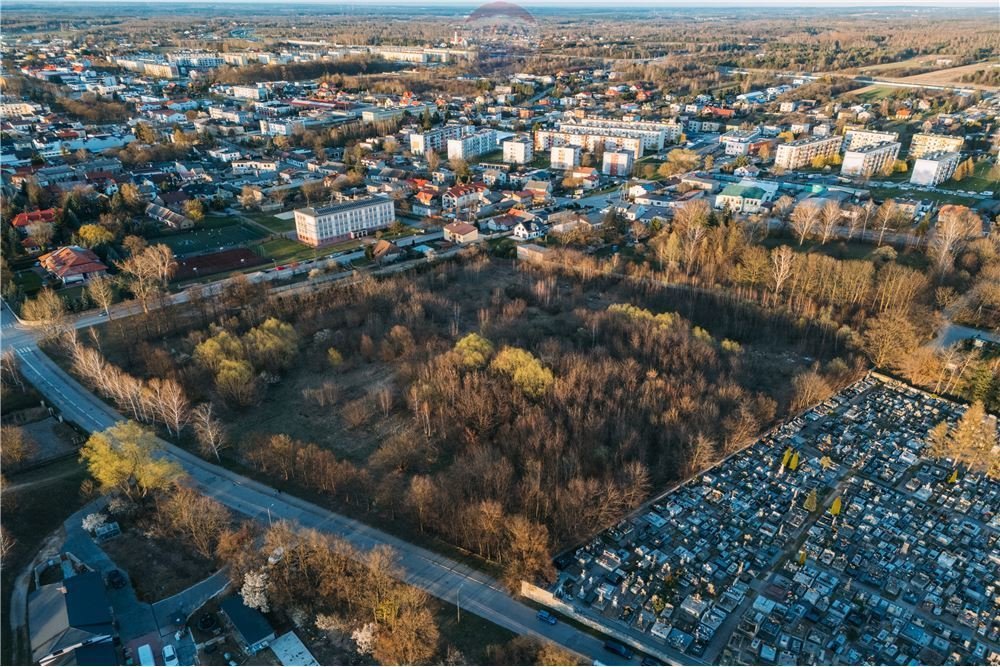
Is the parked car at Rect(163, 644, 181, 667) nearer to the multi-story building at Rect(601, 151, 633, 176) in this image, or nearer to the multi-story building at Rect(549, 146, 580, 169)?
the multi-story building at Rect(601, 151, 633, 176)

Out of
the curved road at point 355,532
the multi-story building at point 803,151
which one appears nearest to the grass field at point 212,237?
the curved road at point 355,532

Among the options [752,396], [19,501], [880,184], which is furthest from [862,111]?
[19,501]

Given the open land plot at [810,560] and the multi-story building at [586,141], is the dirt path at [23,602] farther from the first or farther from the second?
the multi-story building at [586,141]

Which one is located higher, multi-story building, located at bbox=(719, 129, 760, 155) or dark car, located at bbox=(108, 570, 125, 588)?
multi-story building, located at bbox=(719, 129, 760, 155)

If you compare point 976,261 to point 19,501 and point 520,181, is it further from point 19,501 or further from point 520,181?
point 19,501

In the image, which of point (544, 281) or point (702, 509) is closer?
point (702, 509)

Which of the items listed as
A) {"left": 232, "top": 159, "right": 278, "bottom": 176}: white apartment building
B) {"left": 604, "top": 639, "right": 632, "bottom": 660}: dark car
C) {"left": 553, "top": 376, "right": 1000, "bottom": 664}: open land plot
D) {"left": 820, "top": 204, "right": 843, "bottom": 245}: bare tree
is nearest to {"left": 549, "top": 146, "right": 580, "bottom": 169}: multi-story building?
{"left": 820, "top": 204, "right": 843, "bottom": 245}: bare tree
